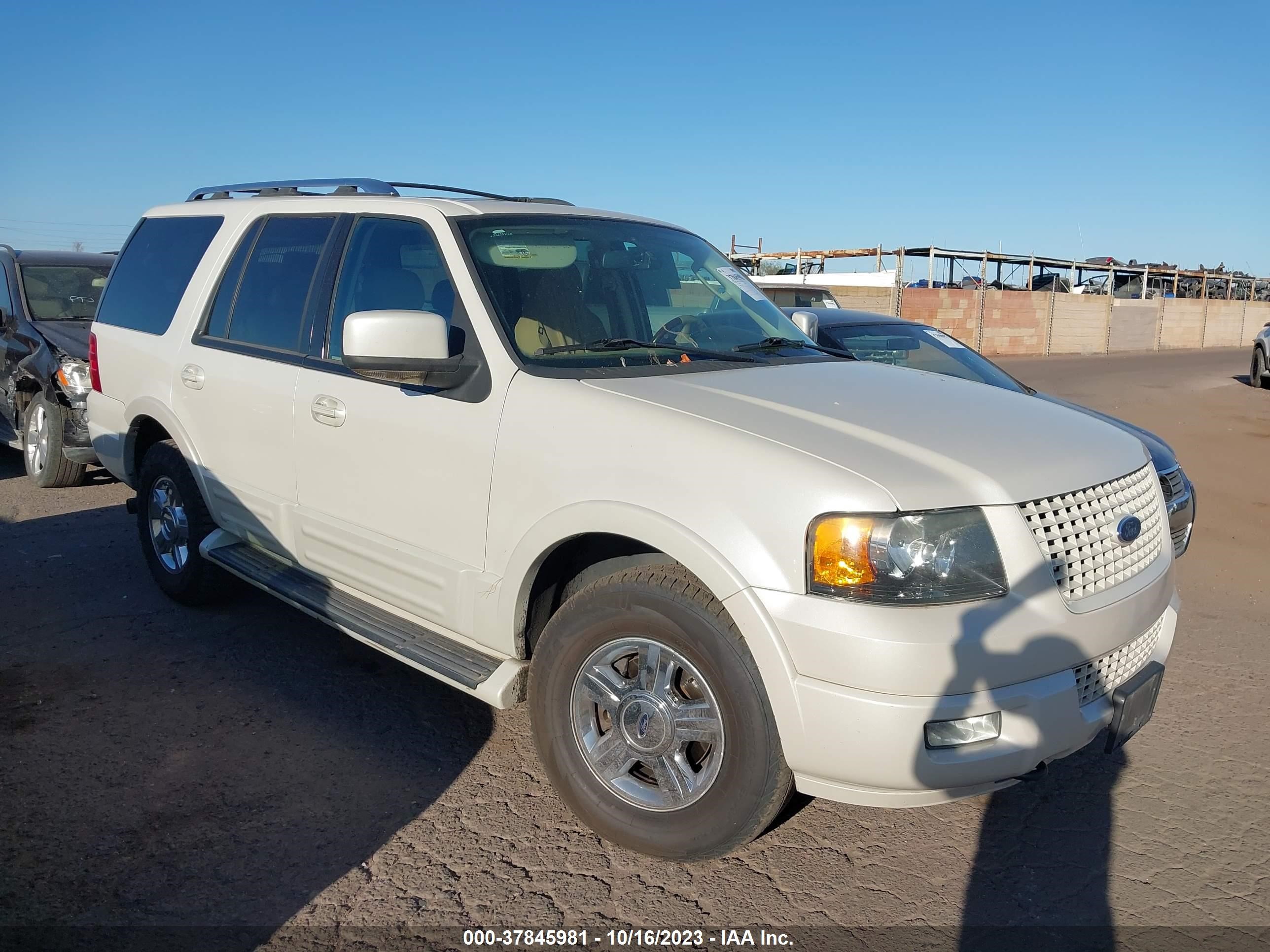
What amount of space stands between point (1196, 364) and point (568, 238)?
101 ft

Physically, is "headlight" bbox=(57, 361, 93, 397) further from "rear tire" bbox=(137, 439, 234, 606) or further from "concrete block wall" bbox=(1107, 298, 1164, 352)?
"concrete block wall" bbox=(1107, 298, 1164, 352)

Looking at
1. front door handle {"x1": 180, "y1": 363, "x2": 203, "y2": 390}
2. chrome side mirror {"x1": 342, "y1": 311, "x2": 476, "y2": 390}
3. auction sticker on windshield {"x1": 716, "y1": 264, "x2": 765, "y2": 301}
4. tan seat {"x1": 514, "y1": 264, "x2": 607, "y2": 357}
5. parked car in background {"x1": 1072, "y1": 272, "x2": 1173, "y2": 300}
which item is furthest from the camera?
parked car in background {"x1": 1072, "y1": 272, "x2": 1173, "y2": 300}

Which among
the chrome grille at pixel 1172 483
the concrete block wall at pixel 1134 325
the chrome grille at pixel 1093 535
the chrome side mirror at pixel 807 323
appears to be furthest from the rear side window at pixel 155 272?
the concrete block wall at pixel 1134 325

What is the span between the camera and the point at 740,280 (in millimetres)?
4715

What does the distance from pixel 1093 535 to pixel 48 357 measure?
7.70 meters

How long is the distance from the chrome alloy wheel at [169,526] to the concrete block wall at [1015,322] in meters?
26.2

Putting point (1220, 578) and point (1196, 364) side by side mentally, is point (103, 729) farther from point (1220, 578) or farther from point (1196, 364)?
point (1196, 364)

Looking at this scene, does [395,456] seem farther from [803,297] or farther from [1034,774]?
[803,297]

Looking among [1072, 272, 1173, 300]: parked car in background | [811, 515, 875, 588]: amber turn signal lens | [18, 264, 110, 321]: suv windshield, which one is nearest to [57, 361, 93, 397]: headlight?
[18, 264, 110, 321]: suv windshield

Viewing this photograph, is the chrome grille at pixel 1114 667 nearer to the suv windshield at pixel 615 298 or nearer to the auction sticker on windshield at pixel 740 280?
the suv windshield at pixel 615 298

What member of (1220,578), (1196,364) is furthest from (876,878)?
(1196,364)

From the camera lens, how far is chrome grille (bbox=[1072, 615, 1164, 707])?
287 cm

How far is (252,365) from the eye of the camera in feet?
14.5

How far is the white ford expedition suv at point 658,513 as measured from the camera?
8.71 ft
